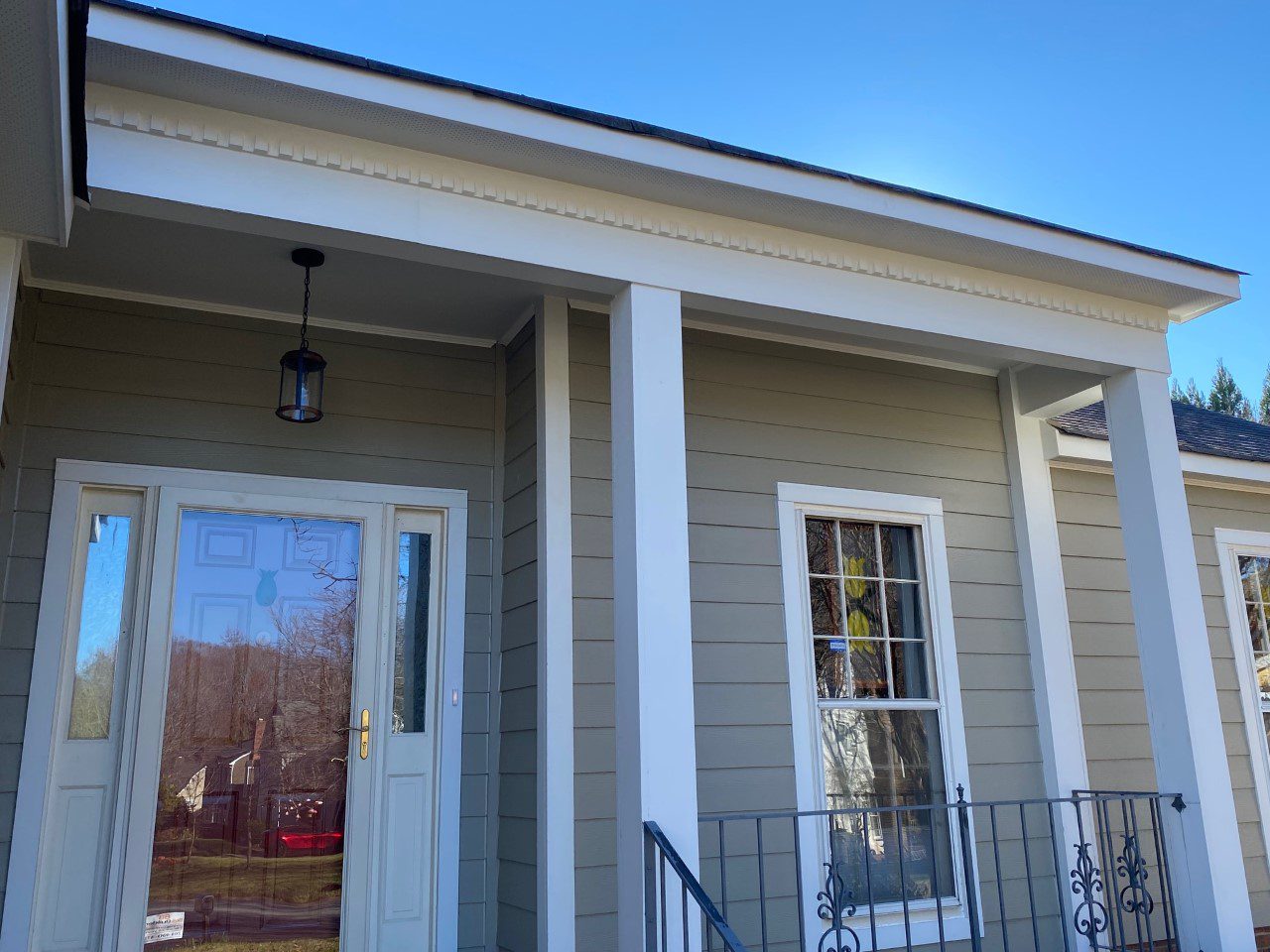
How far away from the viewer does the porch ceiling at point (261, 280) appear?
3709 mm

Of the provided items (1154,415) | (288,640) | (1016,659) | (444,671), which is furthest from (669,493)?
(1016,659)

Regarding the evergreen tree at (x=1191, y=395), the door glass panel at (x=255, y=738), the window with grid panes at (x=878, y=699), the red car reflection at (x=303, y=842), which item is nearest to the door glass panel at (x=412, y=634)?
the door glass panel at (x=255, y=738)

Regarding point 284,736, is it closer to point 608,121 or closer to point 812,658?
point 812,658

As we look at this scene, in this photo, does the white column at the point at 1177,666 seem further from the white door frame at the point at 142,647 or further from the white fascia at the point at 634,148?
the white door frame at the point at 142,647

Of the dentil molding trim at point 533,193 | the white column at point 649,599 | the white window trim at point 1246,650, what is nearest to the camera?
the dentil molding trim at point 533,193

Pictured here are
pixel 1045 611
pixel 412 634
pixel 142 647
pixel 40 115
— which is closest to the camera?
pixel 40 115

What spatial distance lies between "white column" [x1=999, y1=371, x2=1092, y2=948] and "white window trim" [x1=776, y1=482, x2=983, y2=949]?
19.2 inches

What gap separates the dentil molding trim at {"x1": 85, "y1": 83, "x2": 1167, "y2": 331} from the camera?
290cm

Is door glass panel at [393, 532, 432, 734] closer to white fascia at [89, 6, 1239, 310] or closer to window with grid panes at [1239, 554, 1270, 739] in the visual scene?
white fascia at [89, 6, 1239, 310]

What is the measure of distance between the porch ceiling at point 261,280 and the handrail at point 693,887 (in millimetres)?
2194

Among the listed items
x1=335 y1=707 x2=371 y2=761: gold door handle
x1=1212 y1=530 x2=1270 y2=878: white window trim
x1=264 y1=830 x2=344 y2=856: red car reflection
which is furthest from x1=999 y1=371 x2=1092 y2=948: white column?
x1=264 y1=830 x2=344 y2=856: red car reflection

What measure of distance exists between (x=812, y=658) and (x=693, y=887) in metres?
1.94

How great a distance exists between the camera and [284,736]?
13.3 feet

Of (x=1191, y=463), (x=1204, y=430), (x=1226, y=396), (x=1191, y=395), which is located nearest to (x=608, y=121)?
(x=1191, y=463)
